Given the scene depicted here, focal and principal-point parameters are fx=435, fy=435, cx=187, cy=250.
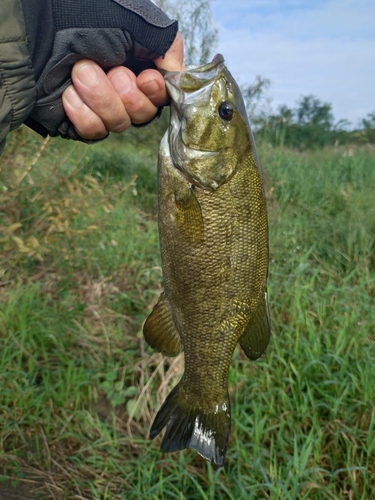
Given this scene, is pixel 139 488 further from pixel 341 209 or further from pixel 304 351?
pixel 341 209

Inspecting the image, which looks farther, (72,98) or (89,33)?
(72,98)

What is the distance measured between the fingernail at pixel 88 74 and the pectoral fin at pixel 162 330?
2.49 feet

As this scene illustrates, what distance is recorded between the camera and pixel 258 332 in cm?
153

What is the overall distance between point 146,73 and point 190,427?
4.12 ft

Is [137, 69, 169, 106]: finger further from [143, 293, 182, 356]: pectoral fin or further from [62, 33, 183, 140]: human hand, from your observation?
[143, 293, 182, 356]: pectoral fin

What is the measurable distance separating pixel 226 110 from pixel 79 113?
19.8 inches

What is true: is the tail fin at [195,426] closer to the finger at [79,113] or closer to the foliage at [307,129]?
the finger at [79,113]

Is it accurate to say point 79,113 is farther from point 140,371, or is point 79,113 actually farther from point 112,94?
point 140,371

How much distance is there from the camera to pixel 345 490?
2139 millimetres

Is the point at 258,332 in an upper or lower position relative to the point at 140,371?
upper

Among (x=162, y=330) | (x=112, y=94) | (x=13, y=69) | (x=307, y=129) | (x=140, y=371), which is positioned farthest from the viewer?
(x=307, y=129)

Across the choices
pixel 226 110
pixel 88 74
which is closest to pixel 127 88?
pixel 88 74

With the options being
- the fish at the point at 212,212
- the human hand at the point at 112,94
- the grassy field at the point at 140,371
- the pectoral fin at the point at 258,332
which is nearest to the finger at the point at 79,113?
the human hand at the point at 112,94

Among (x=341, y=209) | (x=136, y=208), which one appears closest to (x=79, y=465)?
(x=136, y=208)
